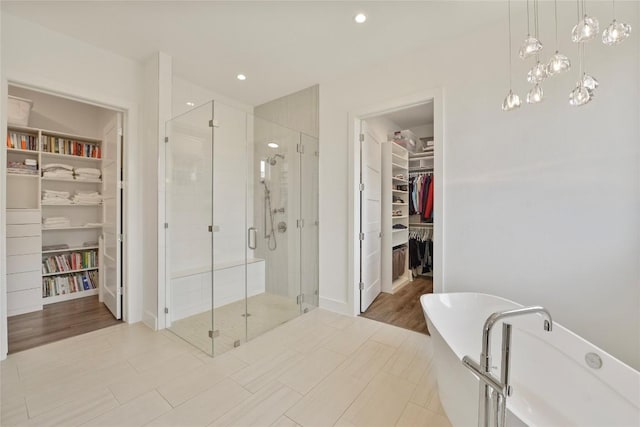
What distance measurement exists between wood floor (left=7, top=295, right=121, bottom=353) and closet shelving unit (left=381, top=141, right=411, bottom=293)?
3.47m

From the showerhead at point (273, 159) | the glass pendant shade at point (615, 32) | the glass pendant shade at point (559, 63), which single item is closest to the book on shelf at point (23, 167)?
the showerhead at point (273, 159)

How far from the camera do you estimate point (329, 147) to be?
10.8ft

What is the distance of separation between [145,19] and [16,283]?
335 centimetres

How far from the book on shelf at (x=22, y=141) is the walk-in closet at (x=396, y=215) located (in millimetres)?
4165

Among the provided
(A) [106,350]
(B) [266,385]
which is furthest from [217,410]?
(A) [106,350]

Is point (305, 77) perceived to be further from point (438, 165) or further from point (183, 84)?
point (438, 165)

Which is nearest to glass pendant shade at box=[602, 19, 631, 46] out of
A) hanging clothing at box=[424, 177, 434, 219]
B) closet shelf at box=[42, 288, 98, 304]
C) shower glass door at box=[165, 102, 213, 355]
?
shower glass door at box=[165, 102, 213, 355]

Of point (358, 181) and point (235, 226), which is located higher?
point (358, 181)

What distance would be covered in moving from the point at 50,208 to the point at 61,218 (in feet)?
0.86

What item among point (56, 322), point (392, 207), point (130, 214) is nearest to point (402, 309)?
point (392, 207)

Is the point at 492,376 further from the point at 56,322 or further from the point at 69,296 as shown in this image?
the point at 69,296

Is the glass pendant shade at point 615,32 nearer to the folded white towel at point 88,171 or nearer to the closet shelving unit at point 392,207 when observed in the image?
the closet shelving unit at point 392,207

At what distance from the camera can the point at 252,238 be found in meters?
3.19

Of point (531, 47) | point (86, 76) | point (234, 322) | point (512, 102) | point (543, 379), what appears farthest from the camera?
point (234, 322)
